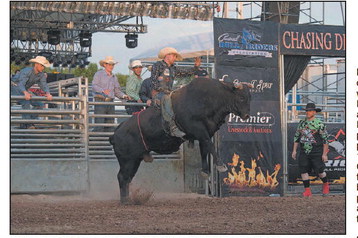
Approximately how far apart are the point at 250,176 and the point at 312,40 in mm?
3125

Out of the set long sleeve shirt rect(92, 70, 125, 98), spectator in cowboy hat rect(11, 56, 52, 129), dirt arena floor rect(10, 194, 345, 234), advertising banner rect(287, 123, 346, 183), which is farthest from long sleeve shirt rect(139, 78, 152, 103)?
advertising banner rect(287, 123, 346, 183)

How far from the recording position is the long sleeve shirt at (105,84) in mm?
14469

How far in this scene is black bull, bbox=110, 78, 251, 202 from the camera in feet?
38.8

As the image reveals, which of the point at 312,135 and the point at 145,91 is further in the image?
the point at 312,135

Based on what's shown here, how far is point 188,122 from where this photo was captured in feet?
38.9

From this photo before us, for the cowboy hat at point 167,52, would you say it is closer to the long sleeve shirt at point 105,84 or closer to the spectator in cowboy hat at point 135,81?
the spectator in cowboy hat at point 135,81

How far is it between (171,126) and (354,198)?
305 cm

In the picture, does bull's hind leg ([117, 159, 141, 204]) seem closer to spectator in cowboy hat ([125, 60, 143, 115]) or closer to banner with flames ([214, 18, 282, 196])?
spectator in cowboy hat ([125, 60, 143, 115])

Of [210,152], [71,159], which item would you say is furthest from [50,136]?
[210,152]

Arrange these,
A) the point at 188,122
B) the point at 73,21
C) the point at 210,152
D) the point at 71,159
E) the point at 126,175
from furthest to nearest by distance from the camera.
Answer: the point at 73,21 < the point at 71,159 < the point at 126,175 < the point at 188,122 < the point at 210,152

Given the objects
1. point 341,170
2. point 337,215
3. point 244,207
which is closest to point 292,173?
point 341,170

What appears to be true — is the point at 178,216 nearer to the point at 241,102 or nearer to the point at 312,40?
the point at 241,102

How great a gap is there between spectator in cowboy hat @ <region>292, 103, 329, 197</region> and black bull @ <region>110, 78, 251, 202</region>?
9.08 feet

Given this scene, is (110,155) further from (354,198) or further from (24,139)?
(354,198)
